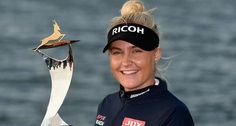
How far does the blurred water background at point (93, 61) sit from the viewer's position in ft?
67.1

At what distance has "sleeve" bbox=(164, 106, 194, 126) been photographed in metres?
5.59

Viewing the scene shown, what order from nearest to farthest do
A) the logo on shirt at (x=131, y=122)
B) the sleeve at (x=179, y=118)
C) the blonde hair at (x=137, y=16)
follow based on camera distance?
1. the sleeve at (x=179, y=118)
2. the logo on shirt at (x=131, y=122)
3. the blonde hair at (x=137, y=16)

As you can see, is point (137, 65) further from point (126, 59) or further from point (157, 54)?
point (157, 54)

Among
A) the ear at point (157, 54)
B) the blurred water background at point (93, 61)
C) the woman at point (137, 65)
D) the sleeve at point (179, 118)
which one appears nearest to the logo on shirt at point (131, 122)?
the woman at point (137, 65)

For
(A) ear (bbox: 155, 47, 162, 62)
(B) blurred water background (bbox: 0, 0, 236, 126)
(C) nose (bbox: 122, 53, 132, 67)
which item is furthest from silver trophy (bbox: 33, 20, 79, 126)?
(B) blurred water background (bbox: 0, 0, 236, 126)

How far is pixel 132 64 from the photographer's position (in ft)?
18.9

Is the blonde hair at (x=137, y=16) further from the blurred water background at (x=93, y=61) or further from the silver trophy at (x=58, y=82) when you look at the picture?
the blurred water background at (x=93, y=61)

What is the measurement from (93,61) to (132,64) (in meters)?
19.3

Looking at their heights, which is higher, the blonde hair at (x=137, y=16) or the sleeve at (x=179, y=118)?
the blonde hair at (x=137, y=16)

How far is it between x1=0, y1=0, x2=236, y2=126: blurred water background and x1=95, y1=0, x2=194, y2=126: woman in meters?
10.7

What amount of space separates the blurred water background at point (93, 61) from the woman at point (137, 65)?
1070 centimetres

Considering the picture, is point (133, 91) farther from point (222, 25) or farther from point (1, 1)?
point (1, 1)

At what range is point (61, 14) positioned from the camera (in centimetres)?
3500

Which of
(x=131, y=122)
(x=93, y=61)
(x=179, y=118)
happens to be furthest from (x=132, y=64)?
(x=93, y=61)
